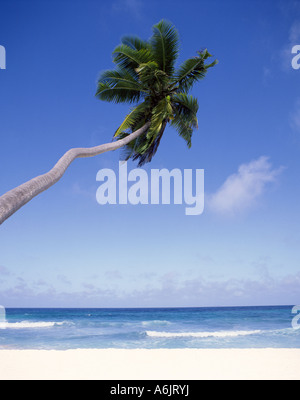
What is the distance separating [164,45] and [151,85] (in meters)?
1.15

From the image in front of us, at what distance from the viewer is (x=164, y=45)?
392 inches

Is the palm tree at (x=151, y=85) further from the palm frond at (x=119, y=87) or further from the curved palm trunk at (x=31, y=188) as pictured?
the curved palm trunk at (x=31, y=188)

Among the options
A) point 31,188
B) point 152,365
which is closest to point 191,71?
point 31,188

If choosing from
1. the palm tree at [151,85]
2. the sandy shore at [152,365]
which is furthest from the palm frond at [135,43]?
the sandy shore at [152,365]

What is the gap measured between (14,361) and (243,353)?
8.18 metres

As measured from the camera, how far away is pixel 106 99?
35.5 feet

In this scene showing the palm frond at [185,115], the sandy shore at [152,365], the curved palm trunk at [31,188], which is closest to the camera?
the curved palm trunk at [31,188]

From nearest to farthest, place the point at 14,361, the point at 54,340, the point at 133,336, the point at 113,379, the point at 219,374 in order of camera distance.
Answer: the point at 113,379 < the point at 219,374 < the point at 14,361 < the point at 54,340 < the point at 133,336

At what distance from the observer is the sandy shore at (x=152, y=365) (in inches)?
368

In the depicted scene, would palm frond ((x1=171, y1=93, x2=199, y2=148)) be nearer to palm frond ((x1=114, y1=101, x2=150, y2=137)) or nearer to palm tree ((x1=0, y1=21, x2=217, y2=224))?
palm tree ((x1=0, y1=21, x2=217, y2=224))

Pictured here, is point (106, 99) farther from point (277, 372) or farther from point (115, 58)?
point (277, 372)

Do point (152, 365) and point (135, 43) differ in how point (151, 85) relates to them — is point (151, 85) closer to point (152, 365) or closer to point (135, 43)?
point (135, 43)

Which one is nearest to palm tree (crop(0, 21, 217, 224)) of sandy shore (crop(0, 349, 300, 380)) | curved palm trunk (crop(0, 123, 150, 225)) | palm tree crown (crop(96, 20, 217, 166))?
palm tree crown (crop(96, 20, 217, 166))
